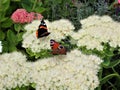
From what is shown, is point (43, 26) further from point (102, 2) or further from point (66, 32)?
point (102, 2)

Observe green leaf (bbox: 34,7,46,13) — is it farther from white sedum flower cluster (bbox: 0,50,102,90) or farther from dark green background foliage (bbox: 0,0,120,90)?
white sedum flower cluster (bbox: 0,50,102,90)

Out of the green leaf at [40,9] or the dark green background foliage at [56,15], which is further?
the green leaf at [40,9]

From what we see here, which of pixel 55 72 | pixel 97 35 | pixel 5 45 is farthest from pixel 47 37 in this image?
pixel 5 45

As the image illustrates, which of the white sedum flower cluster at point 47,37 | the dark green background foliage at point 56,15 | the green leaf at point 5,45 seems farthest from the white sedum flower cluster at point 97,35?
the green leaf at point 5,45

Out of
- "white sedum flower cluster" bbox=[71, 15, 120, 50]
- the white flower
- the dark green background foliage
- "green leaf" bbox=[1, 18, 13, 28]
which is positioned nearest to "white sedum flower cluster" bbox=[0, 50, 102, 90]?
the white flower

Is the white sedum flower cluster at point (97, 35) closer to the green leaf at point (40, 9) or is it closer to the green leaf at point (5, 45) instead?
the green leaf at point (5, 45)

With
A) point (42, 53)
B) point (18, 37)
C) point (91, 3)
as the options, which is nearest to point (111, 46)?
point (42, 53)
